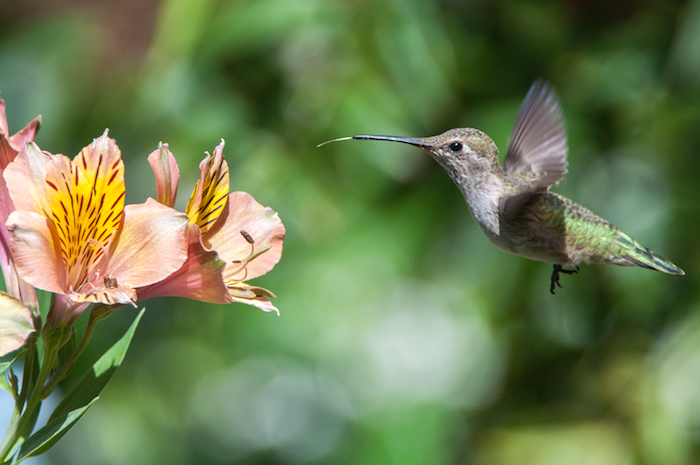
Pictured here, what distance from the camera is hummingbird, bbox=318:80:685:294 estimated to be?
1.86 feet

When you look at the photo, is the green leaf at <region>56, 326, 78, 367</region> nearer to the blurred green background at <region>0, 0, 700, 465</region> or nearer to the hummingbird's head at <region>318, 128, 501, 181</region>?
the hummingbird's head at <region>318, 128, 501, 181</region>

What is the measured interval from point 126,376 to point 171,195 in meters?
1.21

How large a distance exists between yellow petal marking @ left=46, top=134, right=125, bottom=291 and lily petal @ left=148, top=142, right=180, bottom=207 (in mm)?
21

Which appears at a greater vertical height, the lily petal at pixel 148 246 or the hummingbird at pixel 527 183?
the hummingbird at pixel 527 183

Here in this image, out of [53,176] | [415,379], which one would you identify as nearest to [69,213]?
[53,176]

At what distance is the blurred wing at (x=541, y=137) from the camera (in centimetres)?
58

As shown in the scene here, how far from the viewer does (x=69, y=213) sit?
36 cm

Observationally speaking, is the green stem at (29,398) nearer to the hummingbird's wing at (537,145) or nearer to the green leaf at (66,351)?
the green leaf at (66,351)

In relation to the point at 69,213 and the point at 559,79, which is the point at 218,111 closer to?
the point at 559,79

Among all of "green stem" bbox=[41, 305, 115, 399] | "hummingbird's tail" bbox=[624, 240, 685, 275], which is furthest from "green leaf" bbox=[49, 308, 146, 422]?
"hummingbird's tail" bbox=[624, 240, 685, 275]

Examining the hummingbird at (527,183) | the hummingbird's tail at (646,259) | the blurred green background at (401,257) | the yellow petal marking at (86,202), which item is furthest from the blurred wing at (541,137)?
the blurred green background at (401,257)

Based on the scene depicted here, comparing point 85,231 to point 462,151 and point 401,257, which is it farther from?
point 401,257

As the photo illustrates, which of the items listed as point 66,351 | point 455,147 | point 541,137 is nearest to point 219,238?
point 66,351

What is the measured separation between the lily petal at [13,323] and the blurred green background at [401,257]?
1.04 m
